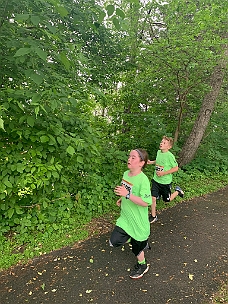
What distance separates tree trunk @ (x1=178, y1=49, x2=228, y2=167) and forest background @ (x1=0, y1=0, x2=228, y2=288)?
3 centimetres

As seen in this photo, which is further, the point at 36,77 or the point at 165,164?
the point at 165,164

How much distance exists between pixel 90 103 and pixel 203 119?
168 inches

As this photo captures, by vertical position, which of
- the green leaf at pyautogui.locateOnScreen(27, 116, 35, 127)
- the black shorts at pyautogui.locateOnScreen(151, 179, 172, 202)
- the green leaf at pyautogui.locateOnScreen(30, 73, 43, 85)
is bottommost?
the black shorts at pyautogui.locateOnScreen(151, 179, 172, 202)

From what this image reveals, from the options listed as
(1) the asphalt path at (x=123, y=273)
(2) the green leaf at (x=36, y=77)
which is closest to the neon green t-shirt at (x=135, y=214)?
(1) the asphalt path at (x=123, y=273)

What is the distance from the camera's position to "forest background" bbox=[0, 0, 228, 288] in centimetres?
252

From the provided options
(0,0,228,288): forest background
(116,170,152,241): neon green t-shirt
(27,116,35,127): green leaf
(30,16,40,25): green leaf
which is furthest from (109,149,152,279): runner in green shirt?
(30,16,40,25): green leaf

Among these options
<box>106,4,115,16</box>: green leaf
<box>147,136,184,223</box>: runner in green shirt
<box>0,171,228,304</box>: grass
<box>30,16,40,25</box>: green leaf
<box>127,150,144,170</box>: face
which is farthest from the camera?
<box>147,136,184,223</box>: runner in green shirt

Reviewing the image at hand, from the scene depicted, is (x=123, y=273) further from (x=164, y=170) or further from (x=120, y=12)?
(x=120, y=12)

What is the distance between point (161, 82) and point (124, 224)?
4170 mm

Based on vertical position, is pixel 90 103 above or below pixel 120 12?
below

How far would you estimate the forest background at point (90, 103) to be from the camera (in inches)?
99.3

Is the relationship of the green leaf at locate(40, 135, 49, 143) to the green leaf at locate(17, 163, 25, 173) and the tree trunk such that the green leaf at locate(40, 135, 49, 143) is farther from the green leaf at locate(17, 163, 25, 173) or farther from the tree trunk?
the tree trunk

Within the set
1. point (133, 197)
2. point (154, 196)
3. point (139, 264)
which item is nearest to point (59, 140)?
point (133, 197)

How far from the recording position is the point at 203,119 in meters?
6.37
